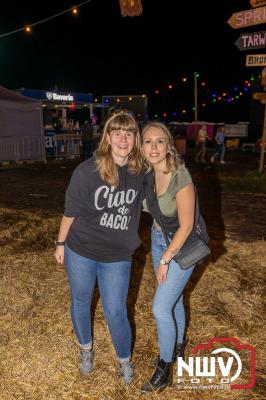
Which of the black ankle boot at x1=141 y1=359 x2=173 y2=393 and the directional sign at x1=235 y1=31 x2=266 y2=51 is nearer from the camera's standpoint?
the black ankle boot at x1=141 y1=359 x2=173 y2=393

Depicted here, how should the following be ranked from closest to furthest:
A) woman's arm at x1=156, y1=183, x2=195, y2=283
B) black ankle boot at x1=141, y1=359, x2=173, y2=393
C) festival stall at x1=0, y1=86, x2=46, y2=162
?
1. woman's arm at x1=156, y1=183, x2=195, y2=283
2. black ankle boot at x1=141, y1=359, x2=173, y2=393
3. festival stall at x1=0, y1=86, x2=46, y2=162

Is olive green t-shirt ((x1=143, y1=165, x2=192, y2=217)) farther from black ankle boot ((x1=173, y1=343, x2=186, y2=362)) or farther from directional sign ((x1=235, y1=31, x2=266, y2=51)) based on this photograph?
directional sign ((x1=235, y1=31, x2=266, y2=51))

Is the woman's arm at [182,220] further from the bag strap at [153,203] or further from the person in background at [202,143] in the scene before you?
the person in background at [202,143]

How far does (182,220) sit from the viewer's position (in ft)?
9.04

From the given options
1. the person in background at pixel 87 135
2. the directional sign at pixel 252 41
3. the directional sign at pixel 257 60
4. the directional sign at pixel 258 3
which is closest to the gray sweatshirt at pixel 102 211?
→ the directional sign at pixel 258 3

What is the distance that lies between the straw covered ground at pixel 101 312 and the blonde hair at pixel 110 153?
1679mm

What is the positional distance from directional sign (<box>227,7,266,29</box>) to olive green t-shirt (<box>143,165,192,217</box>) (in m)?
6.94

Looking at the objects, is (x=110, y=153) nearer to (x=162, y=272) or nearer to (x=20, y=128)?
(x=162, y=272)

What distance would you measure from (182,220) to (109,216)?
0.53 m

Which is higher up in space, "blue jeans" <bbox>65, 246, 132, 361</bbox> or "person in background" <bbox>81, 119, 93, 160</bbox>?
"person in background" <bbox>81, 119, 93, 160</bbox>

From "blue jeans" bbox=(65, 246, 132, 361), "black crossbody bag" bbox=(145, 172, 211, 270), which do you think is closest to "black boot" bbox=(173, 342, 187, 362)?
"blue jeans" bbox=(65, 246, 132, 361)

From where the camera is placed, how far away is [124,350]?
3010mm

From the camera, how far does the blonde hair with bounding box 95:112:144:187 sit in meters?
2.76

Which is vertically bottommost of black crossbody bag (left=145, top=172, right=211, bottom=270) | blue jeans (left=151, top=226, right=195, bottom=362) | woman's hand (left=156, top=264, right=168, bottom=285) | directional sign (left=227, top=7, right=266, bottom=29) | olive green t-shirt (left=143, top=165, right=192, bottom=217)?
blue jeans (left=151, top=226, right=195, bottom=362)
